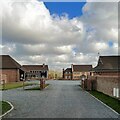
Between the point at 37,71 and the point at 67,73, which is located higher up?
the point at 37,71

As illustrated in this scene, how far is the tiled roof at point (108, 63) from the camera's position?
64.9 m

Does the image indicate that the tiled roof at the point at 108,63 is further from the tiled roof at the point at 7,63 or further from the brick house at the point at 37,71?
the brick house at the point at 37,71

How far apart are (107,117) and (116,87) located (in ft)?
31.9

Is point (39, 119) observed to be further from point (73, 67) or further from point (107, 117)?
point (73, 67)

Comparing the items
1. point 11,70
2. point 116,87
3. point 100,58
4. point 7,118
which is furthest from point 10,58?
point 7,118

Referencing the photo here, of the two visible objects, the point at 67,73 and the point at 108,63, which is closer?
the point at 108,63

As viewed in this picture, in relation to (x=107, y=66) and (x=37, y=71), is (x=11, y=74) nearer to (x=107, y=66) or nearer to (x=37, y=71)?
(x=107, y=66)

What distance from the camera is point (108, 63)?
67438mm

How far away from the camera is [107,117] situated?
40.2ft

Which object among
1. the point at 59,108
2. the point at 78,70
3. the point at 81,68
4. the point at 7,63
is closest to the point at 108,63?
the point at 7,63

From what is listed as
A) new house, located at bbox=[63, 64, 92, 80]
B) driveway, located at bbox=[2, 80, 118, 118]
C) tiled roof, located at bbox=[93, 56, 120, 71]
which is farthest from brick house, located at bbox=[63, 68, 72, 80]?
driveway, located at bbox=[2, 80, 118, 118]

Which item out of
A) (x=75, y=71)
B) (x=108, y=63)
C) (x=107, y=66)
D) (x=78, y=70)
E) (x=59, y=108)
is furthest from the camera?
(x=78, y=70)

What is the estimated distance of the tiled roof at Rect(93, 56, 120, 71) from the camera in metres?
64.9

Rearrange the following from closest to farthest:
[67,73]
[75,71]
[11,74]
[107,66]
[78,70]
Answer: [107,66], [11,74], [75,71], [78,70], [67,73]
